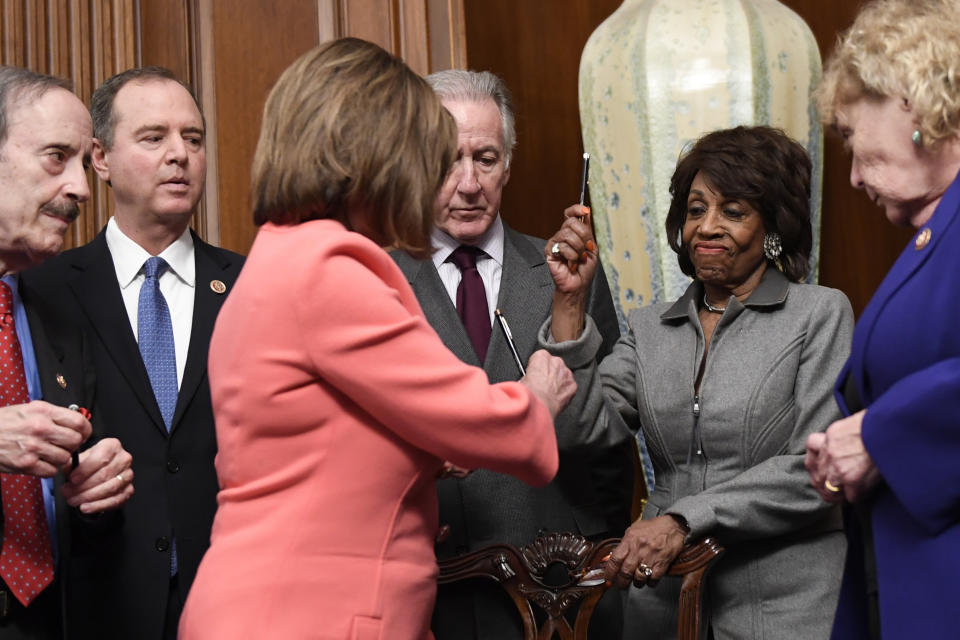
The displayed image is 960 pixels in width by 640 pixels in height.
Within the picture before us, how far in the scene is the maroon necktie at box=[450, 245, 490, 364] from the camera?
8.05 feet

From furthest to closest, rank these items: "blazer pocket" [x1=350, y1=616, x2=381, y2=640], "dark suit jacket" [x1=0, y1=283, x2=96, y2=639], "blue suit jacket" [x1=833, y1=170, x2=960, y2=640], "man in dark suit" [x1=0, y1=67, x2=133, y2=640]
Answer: "dark suit jacket" [x1=0, y1=283, x2=96, y2=639] → "man in dark suit" [x1=0, y1=67, x2=133, y2=640] → "blue suit jacket" [x1=833, y1=170, x2=960, y2=640] → "blazer pocket" [x1=350, y1=616, x2=381, y2=640]

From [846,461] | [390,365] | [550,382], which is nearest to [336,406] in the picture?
[390,365]

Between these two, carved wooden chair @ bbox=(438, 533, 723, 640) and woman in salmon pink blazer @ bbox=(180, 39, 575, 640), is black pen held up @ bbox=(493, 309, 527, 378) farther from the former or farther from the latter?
woman in salmon pink blazer @ bbox=(180, 39, 575, 640)

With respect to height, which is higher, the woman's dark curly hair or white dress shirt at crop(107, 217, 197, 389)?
the woman's dark curly hair

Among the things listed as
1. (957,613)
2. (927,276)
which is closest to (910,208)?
(927,276)

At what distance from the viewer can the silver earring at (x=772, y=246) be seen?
2.36m

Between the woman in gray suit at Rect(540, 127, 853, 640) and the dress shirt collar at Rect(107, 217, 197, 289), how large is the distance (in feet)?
2.56

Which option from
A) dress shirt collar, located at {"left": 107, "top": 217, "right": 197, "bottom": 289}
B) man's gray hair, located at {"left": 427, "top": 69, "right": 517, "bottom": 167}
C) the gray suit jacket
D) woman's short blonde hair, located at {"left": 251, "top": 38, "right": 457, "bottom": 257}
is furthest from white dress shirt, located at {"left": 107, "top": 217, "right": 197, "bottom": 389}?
woman's short blonde hair, located at {"left": 251, "top": 38, "right": 457, "bottom": 257}

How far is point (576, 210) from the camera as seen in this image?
2.33 m

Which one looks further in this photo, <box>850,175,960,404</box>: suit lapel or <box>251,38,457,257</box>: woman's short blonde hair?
<box>850,175,960,404</box>: suit lapel

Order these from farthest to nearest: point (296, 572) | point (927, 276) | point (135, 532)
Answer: point (135, 532) → point (927, 276) → point (296, 572)

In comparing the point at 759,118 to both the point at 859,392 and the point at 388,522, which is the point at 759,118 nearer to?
the point at 859,392

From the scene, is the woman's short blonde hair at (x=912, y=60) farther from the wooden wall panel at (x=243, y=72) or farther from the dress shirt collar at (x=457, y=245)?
the wooden wall panel at (x=243, y=72)

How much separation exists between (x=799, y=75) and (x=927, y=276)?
5.03 feet
